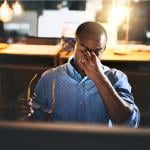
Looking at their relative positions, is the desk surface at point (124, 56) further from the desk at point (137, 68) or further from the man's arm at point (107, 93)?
the man's arm at point (107, 93)

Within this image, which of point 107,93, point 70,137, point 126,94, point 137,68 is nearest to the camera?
point 70,137

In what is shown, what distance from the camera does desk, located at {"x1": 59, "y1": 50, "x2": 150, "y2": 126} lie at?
253 centimetres

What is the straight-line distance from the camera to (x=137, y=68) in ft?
8.46

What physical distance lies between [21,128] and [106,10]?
9.57 ft

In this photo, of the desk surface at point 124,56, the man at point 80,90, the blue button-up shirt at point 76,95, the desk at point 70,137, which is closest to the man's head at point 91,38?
the man at point 80,90

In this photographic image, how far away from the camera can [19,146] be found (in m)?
0.28

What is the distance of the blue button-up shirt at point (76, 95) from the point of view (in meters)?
1.45

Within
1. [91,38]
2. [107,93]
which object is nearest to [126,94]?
[107,93]

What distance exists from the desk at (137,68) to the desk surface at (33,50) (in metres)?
0.11

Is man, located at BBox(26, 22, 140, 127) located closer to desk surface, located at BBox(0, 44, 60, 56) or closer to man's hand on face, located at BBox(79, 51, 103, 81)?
man's hand on face, located at BBox(79, 51, 103, 81)

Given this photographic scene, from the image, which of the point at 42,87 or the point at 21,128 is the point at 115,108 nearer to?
the point at 42,87

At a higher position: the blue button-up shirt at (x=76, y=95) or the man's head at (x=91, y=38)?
the man's head at (x=91, y=38)

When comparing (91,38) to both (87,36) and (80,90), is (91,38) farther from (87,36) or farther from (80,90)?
(80,90)

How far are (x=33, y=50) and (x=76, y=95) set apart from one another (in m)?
1.29
